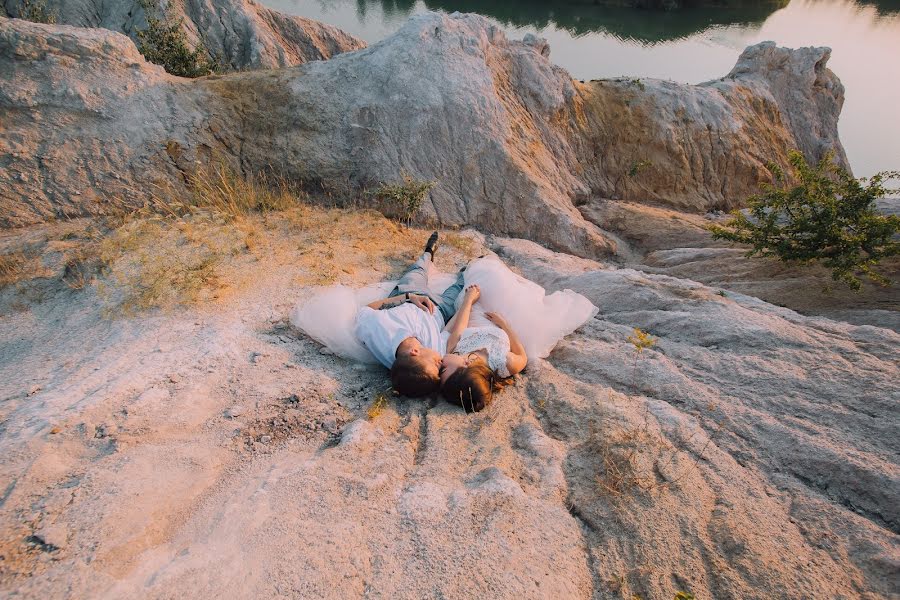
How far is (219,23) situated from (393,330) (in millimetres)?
16608

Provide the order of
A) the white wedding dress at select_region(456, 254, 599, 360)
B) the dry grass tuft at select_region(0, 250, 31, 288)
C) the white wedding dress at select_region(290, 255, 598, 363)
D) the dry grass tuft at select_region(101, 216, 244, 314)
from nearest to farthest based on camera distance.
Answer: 1. the white wedding dress at select_region(290, 255, 598, 363)
2. the dry grass tuft at select_region(101, 216, 244, 314)
3. the white wedding dress at select_region(456, 254, 599, 360)
4. the dry grass tuft at select_region(0, 250, 31, 288)

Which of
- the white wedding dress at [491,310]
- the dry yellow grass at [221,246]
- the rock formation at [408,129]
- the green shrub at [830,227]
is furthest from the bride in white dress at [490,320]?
the green shrub at [830,227]

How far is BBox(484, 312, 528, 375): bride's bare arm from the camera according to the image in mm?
3883

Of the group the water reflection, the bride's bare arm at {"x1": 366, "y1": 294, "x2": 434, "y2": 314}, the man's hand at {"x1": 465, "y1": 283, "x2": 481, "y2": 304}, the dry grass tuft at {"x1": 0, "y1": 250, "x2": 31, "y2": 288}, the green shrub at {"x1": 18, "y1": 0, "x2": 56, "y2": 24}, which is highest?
the green shrub at {"x1": 18, "y1": 0, "x2": 56, "y2": 24}

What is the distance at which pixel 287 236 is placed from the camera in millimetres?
5906

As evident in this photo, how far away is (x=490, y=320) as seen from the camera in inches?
177

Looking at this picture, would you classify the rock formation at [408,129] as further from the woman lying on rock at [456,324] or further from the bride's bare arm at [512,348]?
the bride's bare arm at [512,348]

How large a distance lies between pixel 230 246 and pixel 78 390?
248 centimetres

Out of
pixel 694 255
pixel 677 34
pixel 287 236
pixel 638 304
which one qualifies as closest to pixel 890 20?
pixel 677 34

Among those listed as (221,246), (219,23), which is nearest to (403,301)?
(221,246)

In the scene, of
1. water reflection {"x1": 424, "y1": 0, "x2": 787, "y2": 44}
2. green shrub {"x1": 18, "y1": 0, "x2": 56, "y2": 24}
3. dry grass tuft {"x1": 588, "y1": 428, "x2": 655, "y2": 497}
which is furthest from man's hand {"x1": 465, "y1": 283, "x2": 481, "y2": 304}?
water reflection {"x1": 424, "y1": 0, "x2": 787, "y2": 44}

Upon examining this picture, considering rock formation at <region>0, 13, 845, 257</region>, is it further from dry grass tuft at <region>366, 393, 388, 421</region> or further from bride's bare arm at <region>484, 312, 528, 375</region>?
dry grass tuft at <region>366, 393, 388, 421</region>

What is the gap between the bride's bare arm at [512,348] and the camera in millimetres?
3883

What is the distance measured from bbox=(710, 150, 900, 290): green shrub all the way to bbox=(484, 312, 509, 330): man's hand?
4.14m
